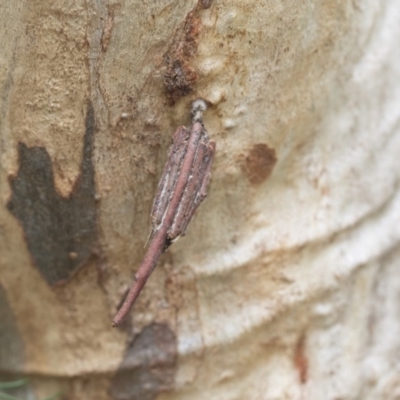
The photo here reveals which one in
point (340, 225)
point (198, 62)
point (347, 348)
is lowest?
point (347, 348)

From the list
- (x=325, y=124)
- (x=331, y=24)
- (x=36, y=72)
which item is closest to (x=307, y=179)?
(x=325, y=124)

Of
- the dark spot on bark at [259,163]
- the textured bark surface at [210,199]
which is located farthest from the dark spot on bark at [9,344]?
the dark spot on bark at [259,163]

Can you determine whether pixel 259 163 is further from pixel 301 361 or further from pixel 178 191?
pixel 301 361

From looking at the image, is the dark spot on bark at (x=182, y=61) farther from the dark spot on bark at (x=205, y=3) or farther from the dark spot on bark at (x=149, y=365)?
the dark spot on bark at (x=149, y=365)

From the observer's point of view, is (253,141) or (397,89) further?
(397,89)

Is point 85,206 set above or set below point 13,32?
below

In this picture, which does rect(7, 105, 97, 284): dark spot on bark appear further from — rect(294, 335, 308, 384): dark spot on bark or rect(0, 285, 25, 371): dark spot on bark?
rect(294, 335, 308, 384): dark spot on bark

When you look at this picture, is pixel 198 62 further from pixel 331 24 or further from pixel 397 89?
pixel 397 89
